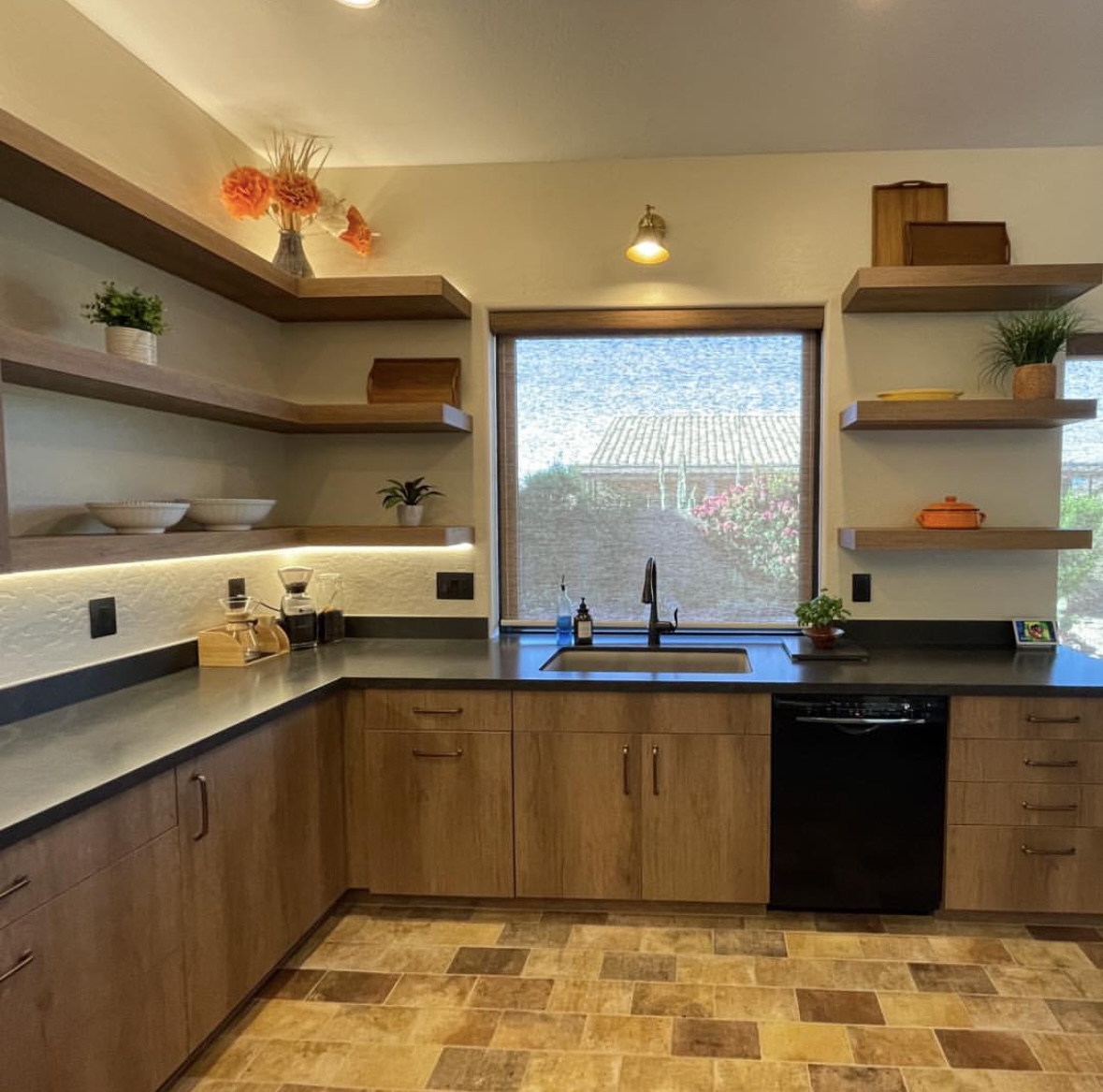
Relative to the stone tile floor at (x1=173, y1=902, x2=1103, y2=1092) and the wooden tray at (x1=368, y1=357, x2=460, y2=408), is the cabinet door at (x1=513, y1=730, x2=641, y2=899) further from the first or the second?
the wooden tray at (x1=368, y1=357, x2=460, y2=408)

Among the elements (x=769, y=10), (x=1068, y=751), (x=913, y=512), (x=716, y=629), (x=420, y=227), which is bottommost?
(x=1068, y=751)

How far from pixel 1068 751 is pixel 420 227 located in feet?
9.73

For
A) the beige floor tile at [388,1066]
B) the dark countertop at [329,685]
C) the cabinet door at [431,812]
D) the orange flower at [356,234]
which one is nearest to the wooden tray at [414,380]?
the orange flower at [356,234]

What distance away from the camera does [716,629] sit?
125 inches

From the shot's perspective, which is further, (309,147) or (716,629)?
(716,629)

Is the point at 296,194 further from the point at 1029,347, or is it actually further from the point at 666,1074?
the point at 666,1074

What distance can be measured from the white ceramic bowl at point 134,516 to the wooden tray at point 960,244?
2.70 meters

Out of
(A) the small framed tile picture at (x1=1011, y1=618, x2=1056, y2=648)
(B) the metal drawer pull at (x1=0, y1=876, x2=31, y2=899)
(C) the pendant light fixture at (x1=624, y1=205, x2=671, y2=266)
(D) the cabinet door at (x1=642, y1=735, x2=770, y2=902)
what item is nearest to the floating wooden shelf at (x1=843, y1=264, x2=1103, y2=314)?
(C) the pendant light fixture at (x1=624, y1=205, x2=671, y2=266)

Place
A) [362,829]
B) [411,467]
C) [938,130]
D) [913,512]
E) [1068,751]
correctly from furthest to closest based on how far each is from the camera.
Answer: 1. [411,467]
2. [913,512]
3. [938,130]
4. [362,829]
5. [1068,751]

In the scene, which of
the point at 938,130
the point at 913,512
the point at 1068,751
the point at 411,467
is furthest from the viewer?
the point at 411,467

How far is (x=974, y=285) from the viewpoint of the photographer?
2.62 meters

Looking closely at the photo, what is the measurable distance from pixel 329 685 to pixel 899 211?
2709 mm

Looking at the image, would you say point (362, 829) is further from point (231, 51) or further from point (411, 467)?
point (231, 51)

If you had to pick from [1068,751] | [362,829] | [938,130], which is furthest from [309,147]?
[1068,751]
